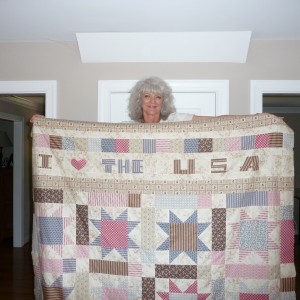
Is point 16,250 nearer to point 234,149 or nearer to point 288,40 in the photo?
point 234,149

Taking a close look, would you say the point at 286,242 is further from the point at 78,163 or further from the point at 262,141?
the point at 78,163

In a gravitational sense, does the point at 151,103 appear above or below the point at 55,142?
above

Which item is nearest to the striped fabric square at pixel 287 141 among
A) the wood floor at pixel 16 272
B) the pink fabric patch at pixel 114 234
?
the pink fabric patch at pixel 114 234

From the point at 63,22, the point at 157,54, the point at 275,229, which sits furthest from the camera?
the point at 157,54

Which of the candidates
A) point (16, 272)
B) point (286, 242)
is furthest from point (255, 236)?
point (16, 272)

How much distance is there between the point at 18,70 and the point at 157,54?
94 cm

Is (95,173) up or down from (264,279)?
up

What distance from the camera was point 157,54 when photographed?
1.83m

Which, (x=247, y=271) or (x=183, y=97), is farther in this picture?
(x=183, y=97)

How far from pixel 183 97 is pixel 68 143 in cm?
85

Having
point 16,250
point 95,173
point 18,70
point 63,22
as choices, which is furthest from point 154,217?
point 16,250

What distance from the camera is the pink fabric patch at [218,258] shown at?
4.25ft

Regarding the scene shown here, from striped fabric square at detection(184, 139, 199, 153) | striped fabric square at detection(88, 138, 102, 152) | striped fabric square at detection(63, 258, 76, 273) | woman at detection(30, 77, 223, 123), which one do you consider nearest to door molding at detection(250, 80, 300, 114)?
woman at detection(30, 77, 223, 123)

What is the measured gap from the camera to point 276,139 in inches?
50.4
